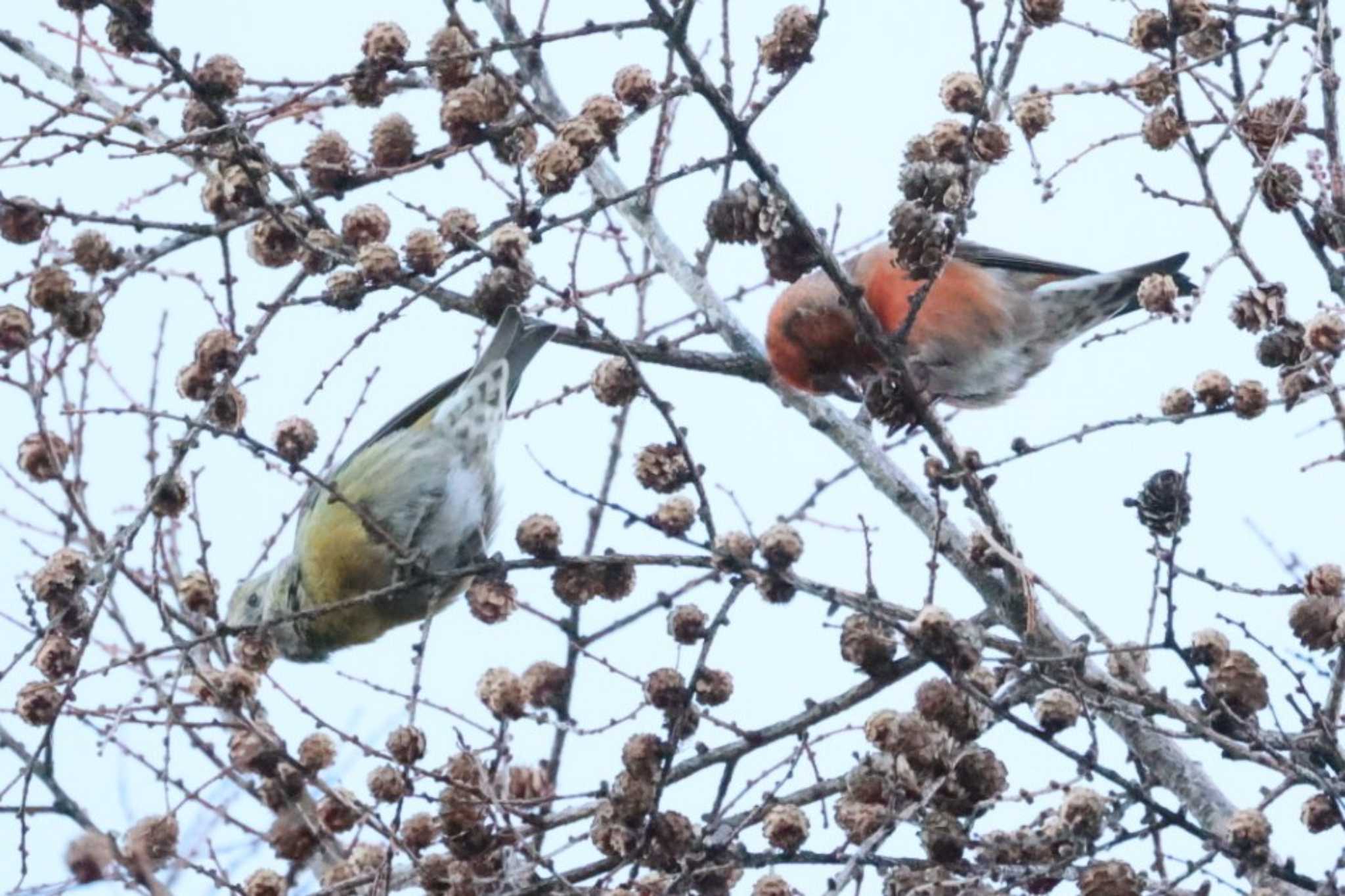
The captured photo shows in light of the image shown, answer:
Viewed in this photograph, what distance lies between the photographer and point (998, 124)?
364cm

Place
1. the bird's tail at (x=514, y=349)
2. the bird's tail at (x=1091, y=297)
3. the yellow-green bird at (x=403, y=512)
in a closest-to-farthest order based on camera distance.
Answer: the yellow-green bird at (x=403, y=512) → the bird's tail at (x=514, y=349) → the bird's tail at (x=1091, y=297)

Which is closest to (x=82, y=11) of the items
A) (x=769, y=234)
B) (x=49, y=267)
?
(x=49, y=267)

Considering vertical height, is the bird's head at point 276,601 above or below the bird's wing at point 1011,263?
below

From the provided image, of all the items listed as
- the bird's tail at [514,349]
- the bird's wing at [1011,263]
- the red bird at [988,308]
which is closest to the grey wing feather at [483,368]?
the bird's tail at [514,349]

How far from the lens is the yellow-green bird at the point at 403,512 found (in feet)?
16.9

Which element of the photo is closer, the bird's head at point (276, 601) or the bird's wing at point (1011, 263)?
the bird's head at point (276, 601)

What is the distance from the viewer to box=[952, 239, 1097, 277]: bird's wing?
18.9ft

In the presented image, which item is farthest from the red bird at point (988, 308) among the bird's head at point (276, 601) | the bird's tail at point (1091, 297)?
the bird's head at point (276, 601)

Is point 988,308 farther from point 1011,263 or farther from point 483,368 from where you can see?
Result: point 483,368

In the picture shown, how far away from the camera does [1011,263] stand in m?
5.79

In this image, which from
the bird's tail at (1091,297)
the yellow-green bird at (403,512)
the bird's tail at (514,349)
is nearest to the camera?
the yellow-green bird at (403,512)

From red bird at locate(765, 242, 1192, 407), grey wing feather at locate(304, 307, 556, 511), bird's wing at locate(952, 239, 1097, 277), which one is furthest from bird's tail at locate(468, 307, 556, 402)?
bird's wing at locate(952, 239, 1097, 277)

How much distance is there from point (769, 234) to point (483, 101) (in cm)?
80

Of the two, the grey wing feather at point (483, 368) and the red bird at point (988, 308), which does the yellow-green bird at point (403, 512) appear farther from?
the red bird at point (988, 308)
